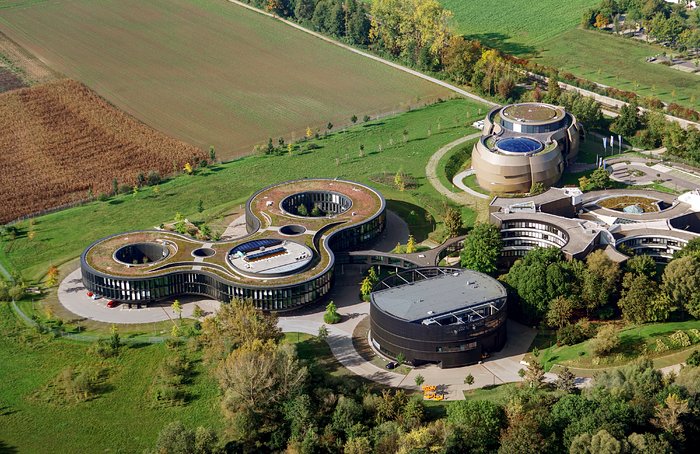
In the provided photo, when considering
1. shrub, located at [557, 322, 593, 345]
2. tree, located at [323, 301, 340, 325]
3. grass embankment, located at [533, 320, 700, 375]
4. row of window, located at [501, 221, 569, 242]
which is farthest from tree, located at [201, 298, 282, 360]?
row of window, located at [501, 221, 569, 242]

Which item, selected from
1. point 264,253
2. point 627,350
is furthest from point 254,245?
point 627,350

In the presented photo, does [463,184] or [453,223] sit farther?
[463,184]

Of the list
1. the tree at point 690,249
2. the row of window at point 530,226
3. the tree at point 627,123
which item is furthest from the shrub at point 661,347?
the tree at point 627,123

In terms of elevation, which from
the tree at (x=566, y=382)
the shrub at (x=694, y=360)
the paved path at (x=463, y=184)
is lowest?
the tree at (x=566, y=382)

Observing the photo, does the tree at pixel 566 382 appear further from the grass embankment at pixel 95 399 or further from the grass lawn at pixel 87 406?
the grass lawn at pixel 87 406

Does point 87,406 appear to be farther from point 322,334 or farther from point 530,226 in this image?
point 530,226
